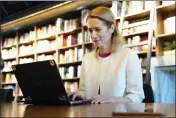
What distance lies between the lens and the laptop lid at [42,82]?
1122mm

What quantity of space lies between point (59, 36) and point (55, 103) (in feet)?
13.5

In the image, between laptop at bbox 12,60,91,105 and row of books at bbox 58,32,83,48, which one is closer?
laptop at bbox 12,60,91,105

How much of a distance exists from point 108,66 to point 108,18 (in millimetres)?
321

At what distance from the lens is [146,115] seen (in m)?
0.57

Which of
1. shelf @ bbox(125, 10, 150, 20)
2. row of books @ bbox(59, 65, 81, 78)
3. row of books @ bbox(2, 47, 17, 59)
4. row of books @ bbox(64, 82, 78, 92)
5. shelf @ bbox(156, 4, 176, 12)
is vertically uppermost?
shelf @ bbox(156, 4, 176, 12)

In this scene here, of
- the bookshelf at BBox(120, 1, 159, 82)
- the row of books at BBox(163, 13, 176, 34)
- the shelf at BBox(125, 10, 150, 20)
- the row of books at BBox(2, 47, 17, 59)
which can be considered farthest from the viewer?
the row of books at BBox(2, 47, 17, 59)

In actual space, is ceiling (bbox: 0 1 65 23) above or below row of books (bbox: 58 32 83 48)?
above

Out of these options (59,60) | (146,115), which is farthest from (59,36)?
(146,115)

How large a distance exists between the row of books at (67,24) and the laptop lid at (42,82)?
3.67m

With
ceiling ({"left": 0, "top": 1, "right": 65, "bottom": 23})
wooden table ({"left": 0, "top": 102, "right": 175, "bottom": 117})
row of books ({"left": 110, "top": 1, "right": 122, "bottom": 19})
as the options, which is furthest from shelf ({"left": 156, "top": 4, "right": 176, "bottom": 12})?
wooden table ({"left": 0, "top": 102, "right": 175, "bottom": 117})

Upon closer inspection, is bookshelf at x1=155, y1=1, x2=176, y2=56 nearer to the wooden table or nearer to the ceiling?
the ceiling

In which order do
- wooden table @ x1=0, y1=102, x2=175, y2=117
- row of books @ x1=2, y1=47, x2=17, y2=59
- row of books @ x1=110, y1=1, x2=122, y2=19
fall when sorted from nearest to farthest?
1. wooden table @ x1=0, y1=102, x2=175, y2=117
2. row of books @ x1=110, y1=1, x2=122, y2=19
3. row of books @ x1=2, y1=47, x2=17, y2=59

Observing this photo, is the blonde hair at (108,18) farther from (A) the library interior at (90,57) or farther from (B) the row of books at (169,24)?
(B) the row of books at (169,24)

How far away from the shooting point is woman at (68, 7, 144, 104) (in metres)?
1.64
